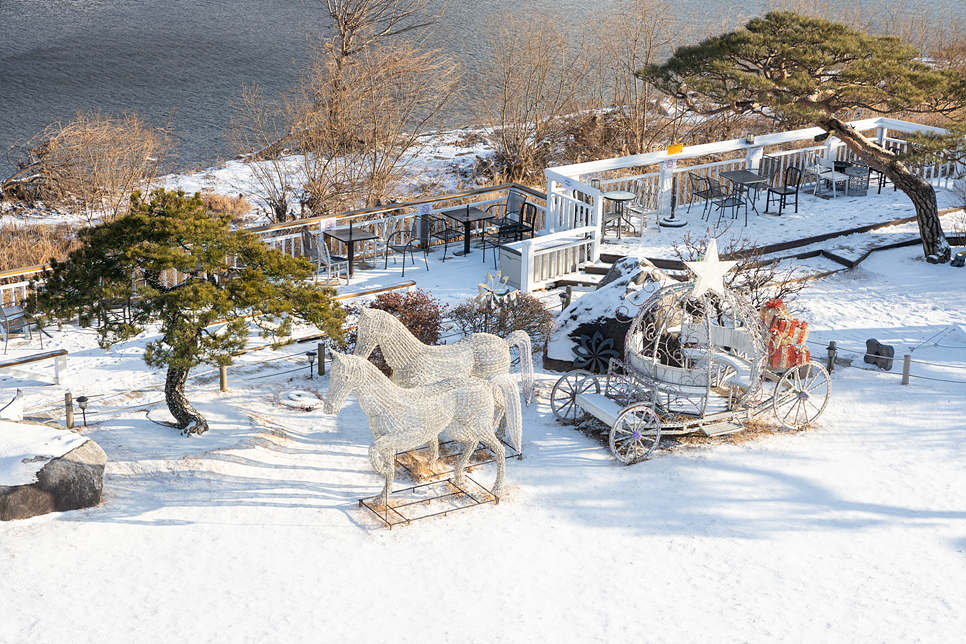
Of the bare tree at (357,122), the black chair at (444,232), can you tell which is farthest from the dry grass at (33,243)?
the black chair at (444,232)

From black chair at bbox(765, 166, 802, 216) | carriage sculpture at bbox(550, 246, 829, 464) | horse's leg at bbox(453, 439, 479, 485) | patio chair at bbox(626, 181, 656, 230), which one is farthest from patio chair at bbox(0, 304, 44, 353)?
black chair at bbox(765, 166, 802, 216)

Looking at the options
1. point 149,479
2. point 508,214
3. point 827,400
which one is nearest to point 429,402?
point 149,479

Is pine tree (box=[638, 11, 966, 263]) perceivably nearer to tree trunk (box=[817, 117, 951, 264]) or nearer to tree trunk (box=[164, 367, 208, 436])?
tree trunk (box=[817, 117, 951, 264])

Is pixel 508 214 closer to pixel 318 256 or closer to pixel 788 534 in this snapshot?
pixel 318 256

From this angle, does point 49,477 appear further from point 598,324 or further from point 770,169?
point 770,169

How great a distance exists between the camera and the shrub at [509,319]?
12680 mm

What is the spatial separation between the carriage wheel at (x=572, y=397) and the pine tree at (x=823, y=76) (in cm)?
624

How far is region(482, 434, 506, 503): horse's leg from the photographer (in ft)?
31.2

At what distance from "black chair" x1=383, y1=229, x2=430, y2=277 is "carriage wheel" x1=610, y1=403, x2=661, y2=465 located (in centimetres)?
678

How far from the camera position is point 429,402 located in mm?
9242

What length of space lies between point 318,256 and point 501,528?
8.22m

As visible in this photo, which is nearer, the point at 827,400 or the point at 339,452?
the point at 339,452

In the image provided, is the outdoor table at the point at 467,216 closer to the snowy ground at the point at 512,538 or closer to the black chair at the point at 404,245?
the black chair at the point at 404,245

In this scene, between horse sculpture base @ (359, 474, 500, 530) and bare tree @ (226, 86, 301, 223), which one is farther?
bare tree @ (226, 86, 301, 223)
